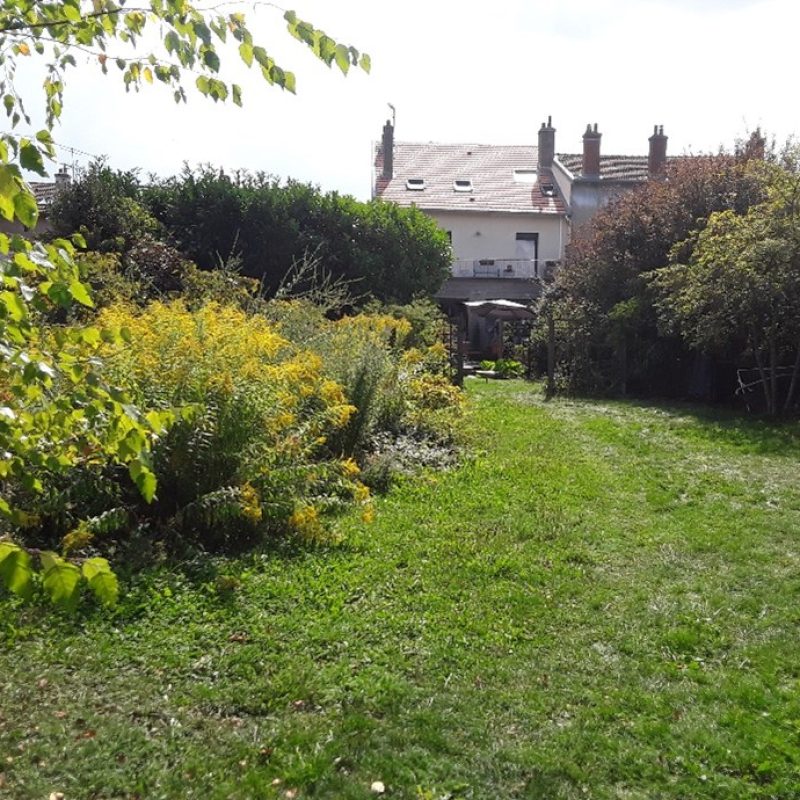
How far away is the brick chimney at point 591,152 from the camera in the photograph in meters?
32.0

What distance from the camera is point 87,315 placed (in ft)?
30.1

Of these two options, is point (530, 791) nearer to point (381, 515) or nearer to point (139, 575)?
point (139, 575)

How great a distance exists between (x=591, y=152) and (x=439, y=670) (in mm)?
30893

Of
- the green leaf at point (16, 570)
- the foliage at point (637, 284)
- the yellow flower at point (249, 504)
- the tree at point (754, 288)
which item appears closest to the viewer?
the green leaf at point (16, 570)

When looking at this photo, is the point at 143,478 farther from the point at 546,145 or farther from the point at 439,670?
the point at 546,145

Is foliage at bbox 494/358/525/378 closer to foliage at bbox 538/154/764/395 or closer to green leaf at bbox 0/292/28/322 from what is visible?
foliage at bbox 538/154/764/395

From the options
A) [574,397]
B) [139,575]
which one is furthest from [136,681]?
[574,397]

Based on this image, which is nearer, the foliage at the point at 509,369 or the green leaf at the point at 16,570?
the green leaf at the point at 16,570

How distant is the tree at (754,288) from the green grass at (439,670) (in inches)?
270

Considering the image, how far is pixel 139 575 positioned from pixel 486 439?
256 inches

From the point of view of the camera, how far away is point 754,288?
42.6 ft

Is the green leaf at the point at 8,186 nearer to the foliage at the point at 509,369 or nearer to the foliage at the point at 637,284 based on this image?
the foliage at the point at 637,284

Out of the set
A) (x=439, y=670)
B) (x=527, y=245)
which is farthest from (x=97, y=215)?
(x=527, y=245)

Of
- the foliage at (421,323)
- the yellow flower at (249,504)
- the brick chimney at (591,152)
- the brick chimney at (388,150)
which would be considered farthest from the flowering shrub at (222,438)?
the brick chimney at (388,150)
